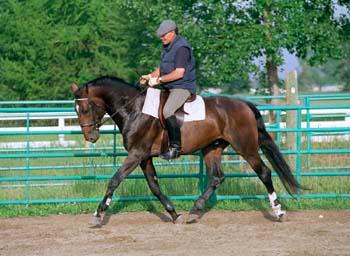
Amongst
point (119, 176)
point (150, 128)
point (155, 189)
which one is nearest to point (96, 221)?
point (119, 176)

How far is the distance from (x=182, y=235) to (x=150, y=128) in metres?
1.45

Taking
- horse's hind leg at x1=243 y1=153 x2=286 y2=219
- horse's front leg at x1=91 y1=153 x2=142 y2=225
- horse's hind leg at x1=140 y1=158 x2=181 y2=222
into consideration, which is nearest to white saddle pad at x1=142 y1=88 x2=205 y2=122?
horse's front leg at x1=91 y1=153 x2=142 y2=225

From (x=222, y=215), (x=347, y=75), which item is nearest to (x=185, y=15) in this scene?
(x=222, y=215)

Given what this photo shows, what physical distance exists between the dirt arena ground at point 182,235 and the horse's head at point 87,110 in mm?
1229

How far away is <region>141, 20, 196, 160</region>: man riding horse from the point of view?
9742 millimetres

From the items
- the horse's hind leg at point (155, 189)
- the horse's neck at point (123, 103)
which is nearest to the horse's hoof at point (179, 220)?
the horse's hind leg at point (155, 189)

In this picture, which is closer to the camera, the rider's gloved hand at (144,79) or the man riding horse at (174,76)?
the man riding horse at (174,76)

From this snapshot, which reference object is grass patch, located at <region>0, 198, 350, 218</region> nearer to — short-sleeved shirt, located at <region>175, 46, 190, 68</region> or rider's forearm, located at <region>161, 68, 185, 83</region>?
rider's forearm, located at <region>161, 68, 185, 83</region>

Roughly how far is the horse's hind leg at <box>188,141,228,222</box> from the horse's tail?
54 cm

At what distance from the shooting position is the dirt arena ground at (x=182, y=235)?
8.44 metres

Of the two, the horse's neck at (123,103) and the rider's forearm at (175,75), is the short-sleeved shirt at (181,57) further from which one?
the horse's neck at (123,103)

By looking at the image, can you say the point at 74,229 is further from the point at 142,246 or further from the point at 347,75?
the point at 347,75

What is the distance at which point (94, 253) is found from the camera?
834 cm

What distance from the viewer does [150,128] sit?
9891 millimetres
